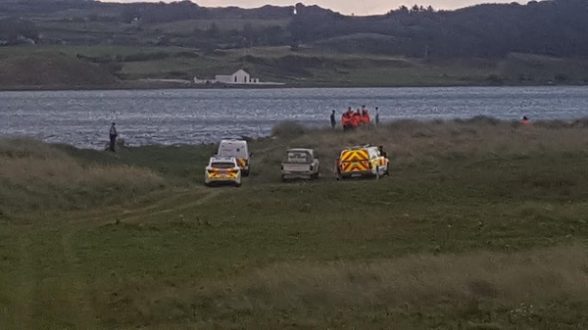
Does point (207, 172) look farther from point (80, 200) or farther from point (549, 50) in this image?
point (549, 50)

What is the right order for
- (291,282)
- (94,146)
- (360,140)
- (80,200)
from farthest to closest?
(94,146) → (360,140) → (80,200) → (291,282)

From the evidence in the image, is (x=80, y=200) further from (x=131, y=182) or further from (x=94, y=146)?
(x=94, y=146)

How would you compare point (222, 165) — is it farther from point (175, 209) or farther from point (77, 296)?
point (77, 296)

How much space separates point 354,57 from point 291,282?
179m

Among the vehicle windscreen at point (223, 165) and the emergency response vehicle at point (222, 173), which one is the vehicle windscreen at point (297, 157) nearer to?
the emergency response vehicle at point (222, 173)

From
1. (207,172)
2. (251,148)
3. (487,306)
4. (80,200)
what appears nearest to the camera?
(487,306)

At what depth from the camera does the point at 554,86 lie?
A: 190 m

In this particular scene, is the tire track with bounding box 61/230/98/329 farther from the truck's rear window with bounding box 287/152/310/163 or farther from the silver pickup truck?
the truck's rear window with bounding box 287/152/310/163

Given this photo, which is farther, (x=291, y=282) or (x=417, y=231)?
(x=417, y=231)

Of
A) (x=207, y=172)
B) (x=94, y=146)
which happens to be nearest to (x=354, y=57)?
(x=94, y=146)

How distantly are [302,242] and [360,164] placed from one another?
17.5 meters

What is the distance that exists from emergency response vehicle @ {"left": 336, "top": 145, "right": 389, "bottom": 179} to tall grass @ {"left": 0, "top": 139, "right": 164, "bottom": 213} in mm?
7053

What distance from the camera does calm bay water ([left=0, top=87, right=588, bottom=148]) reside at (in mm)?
94938

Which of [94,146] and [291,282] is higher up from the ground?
[291,282]
